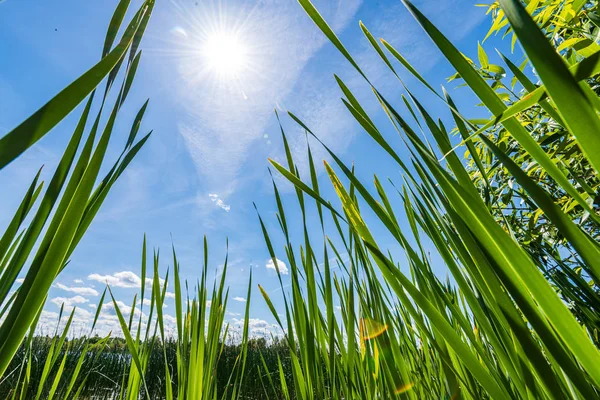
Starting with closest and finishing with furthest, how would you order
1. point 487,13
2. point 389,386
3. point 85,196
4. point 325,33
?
point 85,196 → point 325,33 → point 389,386 → point 487,13

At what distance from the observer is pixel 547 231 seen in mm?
1400

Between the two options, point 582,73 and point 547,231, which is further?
point 547,231

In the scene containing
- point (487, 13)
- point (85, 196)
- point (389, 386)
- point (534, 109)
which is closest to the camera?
point (85, 196)

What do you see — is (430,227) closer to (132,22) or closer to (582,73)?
(582,73)

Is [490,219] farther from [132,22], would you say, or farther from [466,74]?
[132,22]

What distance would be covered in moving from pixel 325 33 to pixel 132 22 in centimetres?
14

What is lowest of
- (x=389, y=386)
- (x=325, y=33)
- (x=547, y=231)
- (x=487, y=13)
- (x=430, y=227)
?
(x=389, y=386)

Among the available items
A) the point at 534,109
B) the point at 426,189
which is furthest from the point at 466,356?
the point at 534,109

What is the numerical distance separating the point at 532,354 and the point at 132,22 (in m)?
0.30

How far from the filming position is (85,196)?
158 mm

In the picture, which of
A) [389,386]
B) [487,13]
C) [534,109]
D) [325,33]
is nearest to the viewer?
[325,33]

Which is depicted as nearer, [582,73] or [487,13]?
[582,73]

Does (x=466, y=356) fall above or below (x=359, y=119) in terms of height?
below

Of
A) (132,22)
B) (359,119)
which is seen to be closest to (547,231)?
(359,119)
